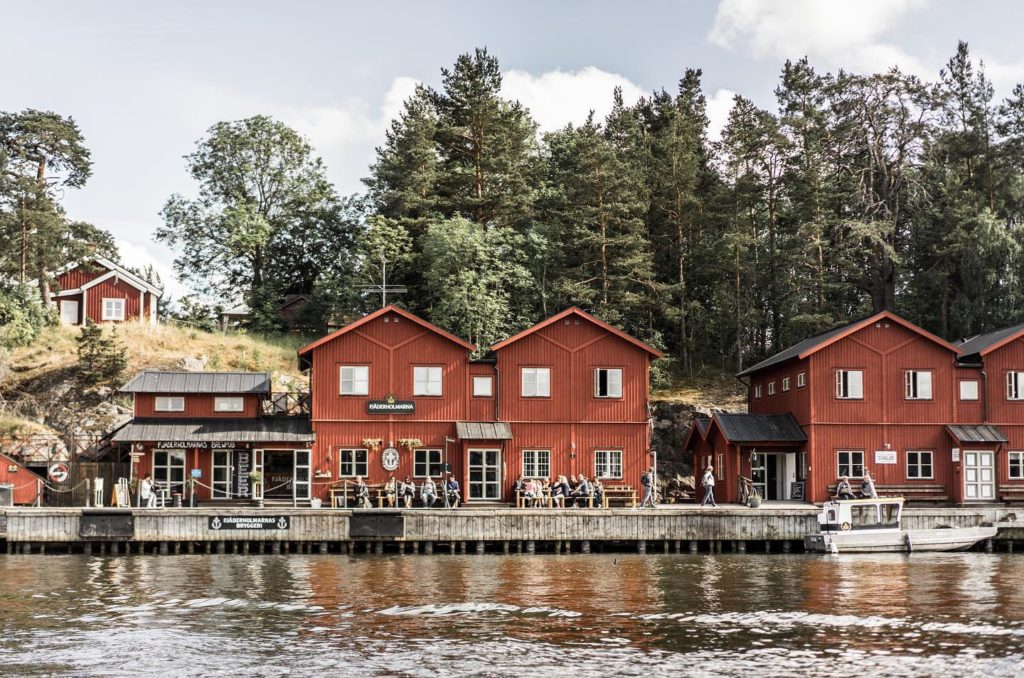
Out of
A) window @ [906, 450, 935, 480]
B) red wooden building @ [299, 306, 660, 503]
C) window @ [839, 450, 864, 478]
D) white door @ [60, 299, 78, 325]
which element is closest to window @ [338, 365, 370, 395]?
red wooden building @ [299, 306, 660, 503]

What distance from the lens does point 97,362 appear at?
6000 cm

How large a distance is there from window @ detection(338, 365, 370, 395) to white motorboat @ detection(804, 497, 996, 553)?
60.4 ft

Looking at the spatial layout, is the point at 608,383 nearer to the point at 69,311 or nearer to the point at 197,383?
the point at 197,383

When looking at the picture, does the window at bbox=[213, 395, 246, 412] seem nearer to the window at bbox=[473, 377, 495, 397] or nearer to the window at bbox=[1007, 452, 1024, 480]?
the window at bbox=[473, 377, 495, 397]

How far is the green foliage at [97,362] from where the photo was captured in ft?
195

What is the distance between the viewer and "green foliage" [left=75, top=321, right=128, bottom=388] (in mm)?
59531

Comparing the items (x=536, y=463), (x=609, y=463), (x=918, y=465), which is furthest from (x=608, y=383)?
(x=918, y=465)

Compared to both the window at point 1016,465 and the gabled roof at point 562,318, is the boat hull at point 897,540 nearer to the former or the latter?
the window at point 1016,465

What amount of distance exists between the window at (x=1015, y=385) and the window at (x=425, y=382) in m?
24.4

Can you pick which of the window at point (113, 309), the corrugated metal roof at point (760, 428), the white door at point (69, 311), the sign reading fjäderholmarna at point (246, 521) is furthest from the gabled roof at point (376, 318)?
the white door at point (69, 311)

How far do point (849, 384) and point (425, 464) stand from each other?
A: 60.1ft

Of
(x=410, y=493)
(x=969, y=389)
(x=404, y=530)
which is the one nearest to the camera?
(x=404, y=530)

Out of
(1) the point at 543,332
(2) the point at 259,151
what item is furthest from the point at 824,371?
(2) the point at 259,151

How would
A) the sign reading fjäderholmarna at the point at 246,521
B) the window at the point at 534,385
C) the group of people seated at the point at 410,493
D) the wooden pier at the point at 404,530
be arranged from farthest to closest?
1. the window at the point at 534,385
2. the group of people seated at the point at 410,493
3. the sign reading fjäderholmarna at the point at 246,521
4. the wooden pier at the point at 404,530
